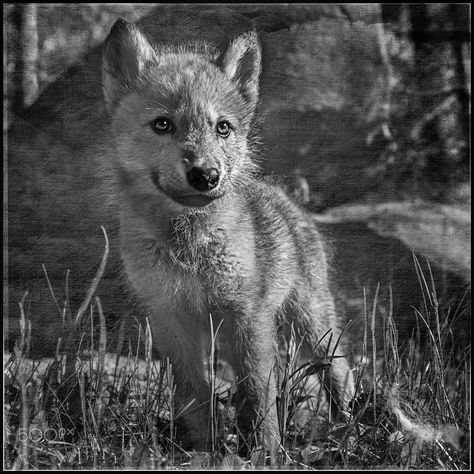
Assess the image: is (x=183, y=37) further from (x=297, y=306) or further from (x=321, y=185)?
(x=297, y=306)

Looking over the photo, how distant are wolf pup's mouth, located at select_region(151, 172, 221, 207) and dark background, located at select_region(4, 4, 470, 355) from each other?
16.3 inches

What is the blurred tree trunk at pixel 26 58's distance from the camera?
9.70 feet

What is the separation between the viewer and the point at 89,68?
9.54ft

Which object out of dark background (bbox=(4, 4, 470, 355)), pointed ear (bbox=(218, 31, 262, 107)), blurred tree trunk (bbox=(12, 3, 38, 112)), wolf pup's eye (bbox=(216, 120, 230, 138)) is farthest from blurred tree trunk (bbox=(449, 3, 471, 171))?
blurred tree trunk (bbox=(12, 3, 38, 112))

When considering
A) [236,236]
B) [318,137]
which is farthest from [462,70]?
[236,236]

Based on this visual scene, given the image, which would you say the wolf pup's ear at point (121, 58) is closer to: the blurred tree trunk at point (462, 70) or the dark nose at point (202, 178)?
the dark nose at point (202, 178)

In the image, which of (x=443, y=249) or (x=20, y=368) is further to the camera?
(x=443, y=249)

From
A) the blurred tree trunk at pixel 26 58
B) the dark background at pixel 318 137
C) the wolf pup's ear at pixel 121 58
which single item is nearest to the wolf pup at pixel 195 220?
the wolf pup's ear at pixel 121 58

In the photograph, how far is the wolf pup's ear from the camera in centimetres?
274

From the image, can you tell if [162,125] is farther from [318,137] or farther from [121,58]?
[318,137]

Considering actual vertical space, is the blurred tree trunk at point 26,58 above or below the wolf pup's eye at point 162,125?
above

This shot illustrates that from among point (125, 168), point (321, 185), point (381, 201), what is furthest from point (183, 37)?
point (381, 201)

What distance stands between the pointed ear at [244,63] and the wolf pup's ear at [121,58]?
0.32 meters

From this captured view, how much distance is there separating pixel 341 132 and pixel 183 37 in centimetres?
84
